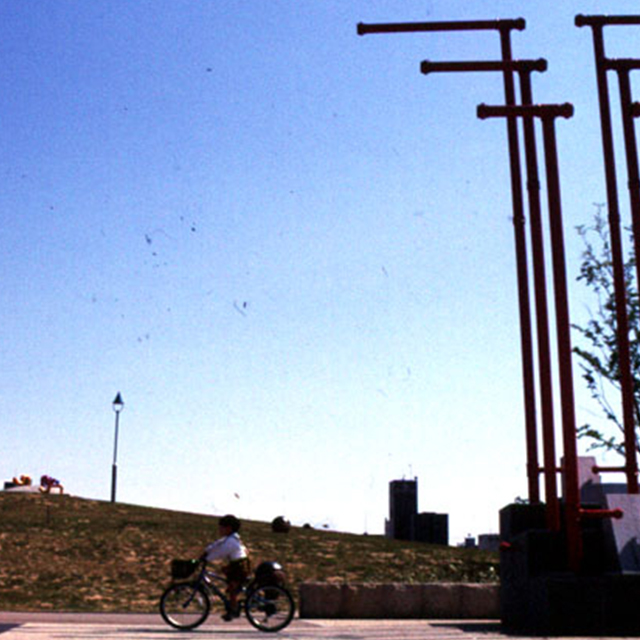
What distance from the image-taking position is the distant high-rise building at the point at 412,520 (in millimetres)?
138250

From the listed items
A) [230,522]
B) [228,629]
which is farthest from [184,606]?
[230,522]

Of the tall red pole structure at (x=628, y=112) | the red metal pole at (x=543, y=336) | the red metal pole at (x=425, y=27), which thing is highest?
the red metal pole at (x=425, y=27)

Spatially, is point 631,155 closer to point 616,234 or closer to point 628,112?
point 628,112

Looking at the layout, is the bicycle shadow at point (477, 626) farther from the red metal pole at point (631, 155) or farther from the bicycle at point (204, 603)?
the red metal pole at point (631, 155)

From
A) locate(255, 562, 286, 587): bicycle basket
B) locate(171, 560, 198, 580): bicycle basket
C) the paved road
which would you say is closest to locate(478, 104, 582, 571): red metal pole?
the paved road

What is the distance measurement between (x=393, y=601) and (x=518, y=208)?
241 inches

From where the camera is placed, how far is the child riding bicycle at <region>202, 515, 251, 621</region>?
14070mm

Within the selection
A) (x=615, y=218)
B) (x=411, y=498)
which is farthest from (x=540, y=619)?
(x=411, y=498)

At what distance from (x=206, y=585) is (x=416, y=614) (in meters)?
4.14

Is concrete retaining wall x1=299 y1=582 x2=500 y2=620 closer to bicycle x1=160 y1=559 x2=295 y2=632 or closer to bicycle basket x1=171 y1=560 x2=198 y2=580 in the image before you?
bicycle x1=160 y1=559 x2=295 y2=632

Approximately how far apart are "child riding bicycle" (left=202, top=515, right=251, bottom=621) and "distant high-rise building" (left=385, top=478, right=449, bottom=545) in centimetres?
11387

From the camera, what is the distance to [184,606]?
13.9 m

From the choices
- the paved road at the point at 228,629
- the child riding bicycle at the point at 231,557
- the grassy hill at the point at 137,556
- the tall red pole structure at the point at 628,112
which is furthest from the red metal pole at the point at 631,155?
the grassy hill at the point at 137,556

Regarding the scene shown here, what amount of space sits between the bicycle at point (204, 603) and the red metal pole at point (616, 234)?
4.72 m
